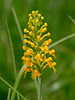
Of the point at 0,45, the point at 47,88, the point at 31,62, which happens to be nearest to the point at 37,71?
the point at 31,62

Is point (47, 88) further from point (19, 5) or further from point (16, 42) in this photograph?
point (19, 5)

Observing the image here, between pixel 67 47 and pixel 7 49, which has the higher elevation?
pixel 7 49

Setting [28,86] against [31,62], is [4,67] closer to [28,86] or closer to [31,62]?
[28,86]

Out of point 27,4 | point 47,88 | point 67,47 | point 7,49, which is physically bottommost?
point 47,88

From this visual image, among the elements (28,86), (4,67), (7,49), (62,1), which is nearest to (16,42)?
(7,49)

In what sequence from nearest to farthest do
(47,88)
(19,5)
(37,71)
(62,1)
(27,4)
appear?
1. (37,71)
2. (47,88)
3. (19,5)
4. (27,4)
5. (62,1)

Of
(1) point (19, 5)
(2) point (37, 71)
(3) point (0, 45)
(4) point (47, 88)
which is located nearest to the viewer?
(2) point (37, 71)

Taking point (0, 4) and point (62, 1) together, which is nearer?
point (0, 4)
